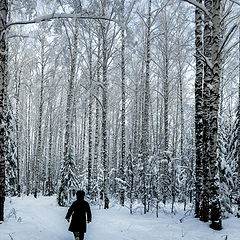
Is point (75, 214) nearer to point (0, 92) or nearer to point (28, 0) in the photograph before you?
point (0, 92)

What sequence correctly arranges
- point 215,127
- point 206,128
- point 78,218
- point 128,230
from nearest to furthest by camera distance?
point 78,218
point 215,127
point 128,230
point 206,128

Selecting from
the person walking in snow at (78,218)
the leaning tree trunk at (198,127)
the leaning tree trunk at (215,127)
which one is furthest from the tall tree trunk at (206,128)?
the person walking in snow at (78,218)

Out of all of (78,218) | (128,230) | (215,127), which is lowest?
(128,230)

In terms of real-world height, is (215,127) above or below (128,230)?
above

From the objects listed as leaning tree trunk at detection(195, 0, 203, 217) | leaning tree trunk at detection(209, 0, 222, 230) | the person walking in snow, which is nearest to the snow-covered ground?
leaning tree trunk at detection(209, 0, 222, 230)

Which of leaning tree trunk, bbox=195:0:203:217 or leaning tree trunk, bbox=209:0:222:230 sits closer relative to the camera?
leaning tree trunk, bbox=209:0:222:230

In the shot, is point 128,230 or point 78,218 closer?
point 78,218

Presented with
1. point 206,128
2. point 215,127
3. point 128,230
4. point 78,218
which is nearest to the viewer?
point 78,218

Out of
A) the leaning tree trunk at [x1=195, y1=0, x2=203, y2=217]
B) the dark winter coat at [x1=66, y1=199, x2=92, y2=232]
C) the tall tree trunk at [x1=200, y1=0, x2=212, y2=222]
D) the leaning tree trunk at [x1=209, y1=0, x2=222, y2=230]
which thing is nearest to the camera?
the dark winter coat at [x1=66, y1=199, x2=92, y2=232]

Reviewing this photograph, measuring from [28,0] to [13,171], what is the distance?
9353 mm

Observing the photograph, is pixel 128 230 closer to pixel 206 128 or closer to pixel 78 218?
pixel 78 218

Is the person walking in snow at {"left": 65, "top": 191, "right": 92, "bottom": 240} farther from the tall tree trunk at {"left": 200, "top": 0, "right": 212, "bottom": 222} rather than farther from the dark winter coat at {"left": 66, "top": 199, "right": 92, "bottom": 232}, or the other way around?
the tall tree trunk at {"left": 200, "top": 0, "right": 212, "bottom": 222}

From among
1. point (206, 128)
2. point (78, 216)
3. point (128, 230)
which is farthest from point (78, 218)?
point (206, 128)

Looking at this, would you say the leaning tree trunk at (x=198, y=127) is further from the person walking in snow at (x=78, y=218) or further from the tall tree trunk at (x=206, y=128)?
the person walking in snow at (x=78, y=218)
